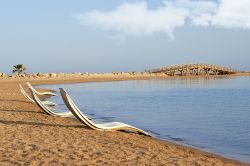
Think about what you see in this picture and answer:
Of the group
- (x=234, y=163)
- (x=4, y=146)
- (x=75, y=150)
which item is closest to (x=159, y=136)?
(x=234, y=163)

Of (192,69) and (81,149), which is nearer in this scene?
(81,149)

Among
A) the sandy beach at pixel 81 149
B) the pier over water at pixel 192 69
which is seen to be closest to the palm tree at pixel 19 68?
the pier over water at pixel 192 69

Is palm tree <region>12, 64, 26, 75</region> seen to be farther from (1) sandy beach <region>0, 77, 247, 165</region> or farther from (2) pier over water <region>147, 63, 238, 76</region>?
(1) sandy beach <region>0, 77, 247, 165</region>

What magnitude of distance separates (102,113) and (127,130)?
Answer: 6797 mm

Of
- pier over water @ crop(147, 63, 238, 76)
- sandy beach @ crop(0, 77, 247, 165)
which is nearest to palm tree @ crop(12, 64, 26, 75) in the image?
pier over water @ crop(147, 63, 238, 76)

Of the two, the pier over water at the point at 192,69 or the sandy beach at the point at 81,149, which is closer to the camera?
the sandy beach at the point at 81,149

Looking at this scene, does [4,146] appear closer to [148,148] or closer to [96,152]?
[96,152]

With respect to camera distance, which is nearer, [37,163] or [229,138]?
[37,163]

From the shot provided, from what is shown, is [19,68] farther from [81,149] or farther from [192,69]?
[81,149]

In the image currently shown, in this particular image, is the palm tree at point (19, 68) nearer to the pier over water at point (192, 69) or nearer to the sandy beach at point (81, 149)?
the pier over water at point (192, 69)

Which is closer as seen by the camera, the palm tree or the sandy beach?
the sandy beach

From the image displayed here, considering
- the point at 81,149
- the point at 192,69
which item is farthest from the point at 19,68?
the point at 81,149

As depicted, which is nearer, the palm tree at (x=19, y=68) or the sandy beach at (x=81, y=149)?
the sandy beach at (x=81, y=149)

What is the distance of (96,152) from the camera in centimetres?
711
